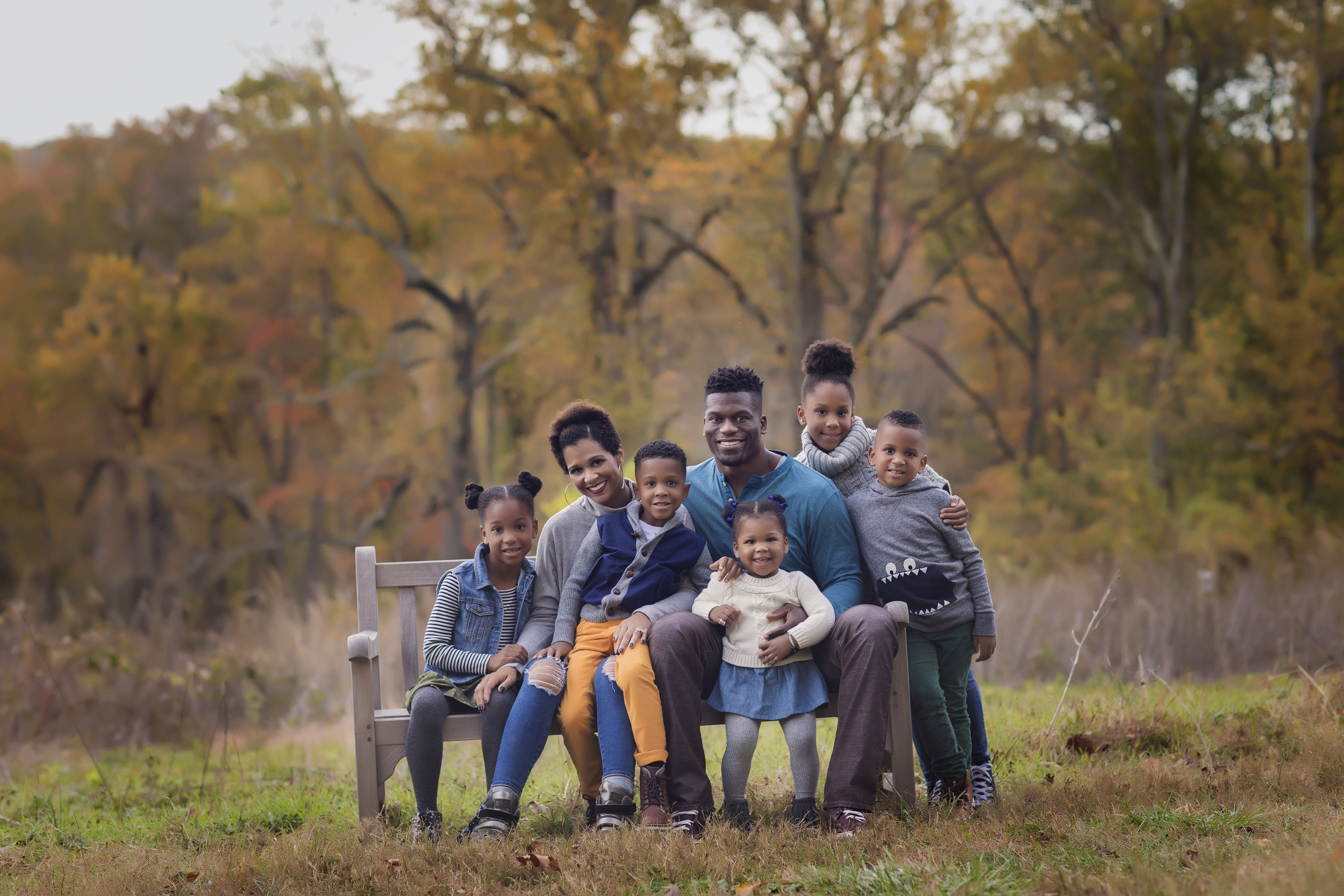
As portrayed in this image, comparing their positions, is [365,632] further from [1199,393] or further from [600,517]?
[1199,393]

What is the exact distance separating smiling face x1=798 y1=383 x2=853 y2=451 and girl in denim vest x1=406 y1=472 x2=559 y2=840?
43.5 inches

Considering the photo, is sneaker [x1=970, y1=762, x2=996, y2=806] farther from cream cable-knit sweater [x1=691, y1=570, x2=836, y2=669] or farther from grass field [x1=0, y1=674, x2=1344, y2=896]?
cream cable-knit sweater [x1=691, y1=570, x2=836, y2=669]

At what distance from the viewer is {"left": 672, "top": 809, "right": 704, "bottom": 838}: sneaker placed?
3.65 meters

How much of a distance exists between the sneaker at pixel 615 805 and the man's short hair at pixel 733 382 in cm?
147

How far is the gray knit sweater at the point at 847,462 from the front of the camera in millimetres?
4332

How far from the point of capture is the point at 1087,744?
16.1ft

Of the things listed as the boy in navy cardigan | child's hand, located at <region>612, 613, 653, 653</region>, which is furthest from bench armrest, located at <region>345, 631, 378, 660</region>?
child's hand, located at <region>612, 613, 653, 653</region>

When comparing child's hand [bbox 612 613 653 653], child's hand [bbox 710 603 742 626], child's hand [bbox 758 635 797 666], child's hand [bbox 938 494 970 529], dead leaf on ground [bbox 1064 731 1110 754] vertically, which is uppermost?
child's hand [bbox 938 494 970 529]

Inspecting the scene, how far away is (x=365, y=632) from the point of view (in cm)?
408

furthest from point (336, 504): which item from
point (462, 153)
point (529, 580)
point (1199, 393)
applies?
point (529, 580)

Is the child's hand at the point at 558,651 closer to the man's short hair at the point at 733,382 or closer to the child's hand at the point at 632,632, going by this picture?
the child's hand at the point at 632,632

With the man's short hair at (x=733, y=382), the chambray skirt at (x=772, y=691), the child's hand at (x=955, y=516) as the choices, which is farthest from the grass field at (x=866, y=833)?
the man's short hair at (x=733, y=382)

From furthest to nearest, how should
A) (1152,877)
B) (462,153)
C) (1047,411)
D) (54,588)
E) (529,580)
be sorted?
1. (54,588)
2. (1047,411)
3. (462,153)
4. (529,580)
5. (1152,877)

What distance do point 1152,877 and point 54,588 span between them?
2318cm
